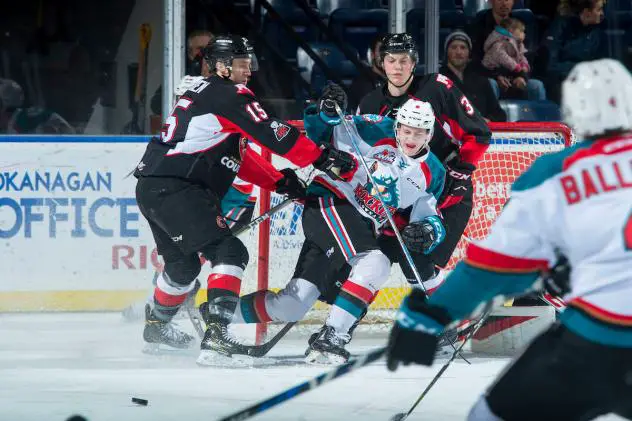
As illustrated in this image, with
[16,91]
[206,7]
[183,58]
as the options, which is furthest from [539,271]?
[206,7]

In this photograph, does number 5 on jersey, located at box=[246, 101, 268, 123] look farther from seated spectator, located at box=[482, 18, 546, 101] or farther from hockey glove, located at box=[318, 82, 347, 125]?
seated spectator, located at box=[482, 18, 546, 101]

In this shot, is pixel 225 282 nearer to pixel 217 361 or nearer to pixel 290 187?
pixel 217 361

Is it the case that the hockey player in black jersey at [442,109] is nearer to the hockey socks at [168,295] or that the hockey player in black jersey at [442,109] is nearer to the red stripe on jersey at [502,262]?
the hockey socks at [168,295]

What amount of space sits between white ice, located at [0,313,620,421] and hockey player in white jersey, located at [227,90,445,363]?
8.3 inches

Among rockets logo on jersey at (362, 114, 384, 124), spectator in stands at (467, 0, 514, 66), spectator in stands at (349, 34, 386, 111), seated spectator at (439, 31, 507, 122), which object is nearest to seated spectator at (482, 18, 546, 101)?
spectator in stands at (467, 0, 514, 66)

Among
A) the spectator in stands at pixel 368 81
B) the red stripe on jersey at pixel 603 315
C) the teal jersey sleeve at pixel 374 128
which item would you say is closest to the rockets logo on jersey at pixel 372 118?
the teal jersey sleeve at pixel 374 128

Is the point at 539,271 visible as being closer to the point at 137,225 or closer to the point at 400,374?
the point at 400,374

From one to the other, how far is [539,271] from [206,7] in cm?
505

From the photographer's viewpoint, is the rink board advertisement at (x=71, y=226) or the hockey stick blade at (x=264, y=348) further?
the rink board advertisement at (x=71, y=226)

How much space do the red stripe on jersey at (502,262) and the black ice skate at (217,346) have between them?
248 cm

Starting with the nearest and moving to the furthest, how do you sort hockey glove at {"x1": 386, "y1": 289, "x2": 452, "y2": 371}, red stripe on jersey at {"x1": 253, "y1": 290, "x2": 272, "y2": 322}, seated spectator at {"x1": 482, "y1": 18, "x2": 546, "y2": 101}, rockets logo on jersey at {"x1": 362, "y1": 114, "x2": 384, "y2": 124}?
hockey glove at {"x1": 386, "y1": 289, "x2": 452, "y2": 371} < red stripe on jersey at {"x1": 253, "y1": 290, "x2": 272, "y2": 322} < rockets logo on jersey at {"x1": 362, "y1": 114, "x2": 384, "y2": 124} < seated spectator at {"x1": 482, "y1": 18, "x2": 546, "y2": 101}

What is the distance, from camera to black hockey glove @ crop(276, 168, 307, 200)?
463cm

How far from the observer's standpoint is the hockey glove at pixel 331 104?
14.6 feet

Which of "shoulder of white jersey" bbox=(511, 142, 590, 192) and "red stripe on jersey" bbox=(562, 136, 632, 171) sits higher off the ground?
"red stripe on jersey" bbox=(562, 136, 632, 171)
